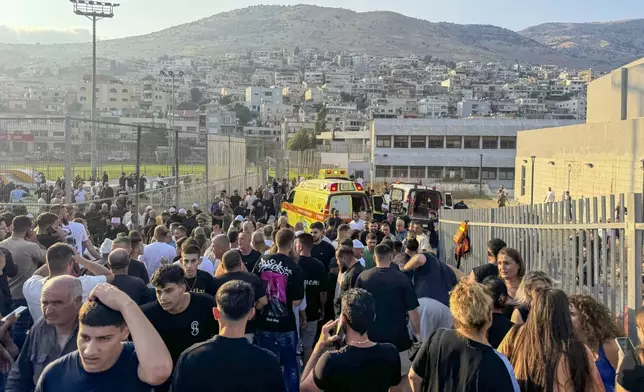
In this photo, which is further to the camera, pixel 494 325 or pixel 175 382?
pixel 494 325

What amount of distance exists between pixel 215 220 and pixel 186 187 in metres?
4.40

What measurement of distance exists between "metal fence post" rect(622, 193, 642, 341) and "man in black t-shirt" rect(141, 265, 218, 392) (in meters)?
3.65

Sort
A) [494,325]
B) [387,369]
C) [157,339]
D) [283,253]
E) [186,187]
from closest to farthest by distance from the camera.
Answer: [157,339] → [387,369] → [494,325] → [283,253] → [186,187]

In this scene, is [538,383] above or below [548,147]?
below

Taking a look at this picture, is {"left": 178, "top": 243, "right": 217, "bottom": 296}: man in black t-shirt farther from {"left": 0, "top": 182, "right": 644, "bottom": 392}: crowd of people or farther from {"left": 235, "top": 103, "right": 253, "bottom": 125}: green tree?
{"left": 235, "top": 103, "right": 253, "bottom": 125}: green tree

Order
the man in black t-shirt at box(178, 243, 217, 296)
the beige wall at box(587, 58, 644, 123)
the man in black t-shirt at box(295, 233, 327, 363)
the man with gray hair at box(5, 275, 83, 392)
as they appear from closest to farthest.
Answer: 1. the man with gray hair at box(5, 275, 83, 392)
2. the man in black t-shirt at box(178, 243, 217, 296)
3. the man in black t-shirt at box(295, 233, 327, 363)
4. the beige wall at box(587, 58, 644, 123)

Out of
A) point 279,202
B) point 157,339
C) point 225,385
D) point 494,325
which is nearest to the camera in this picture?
point 157,339

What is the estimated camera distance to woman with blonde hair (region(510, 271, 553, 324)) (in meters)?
4.50

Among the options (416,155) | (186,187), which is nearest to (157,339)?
(186,187)

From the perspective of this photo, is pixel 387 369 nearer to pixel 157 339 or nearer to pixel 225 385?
pixel 225 385

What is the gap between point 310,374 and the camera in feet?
13.2

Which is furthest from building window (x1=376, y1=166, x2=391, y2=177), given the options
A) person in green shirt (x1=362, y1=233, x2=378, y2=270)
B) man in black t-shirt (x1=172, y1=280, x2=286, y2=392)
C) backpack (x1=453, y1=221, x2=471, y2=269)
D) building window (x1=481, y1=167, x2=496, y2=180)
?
man in black t-shirt (x1=172, y1=280, x2=286, y2=392)

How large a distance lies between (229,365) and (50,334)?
50.0 inches

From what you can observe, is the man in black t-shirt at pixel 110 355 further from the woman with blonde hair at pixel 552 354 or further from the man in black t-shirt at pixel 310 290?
the man in black t-shirt at pixel 310 290
